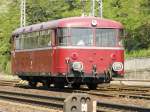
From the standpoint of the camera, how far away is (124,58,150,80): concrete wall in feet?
130

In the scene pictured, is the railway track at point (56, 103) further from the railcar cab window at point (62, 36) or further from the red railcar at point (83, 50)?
the railcar cab window at point (62, 36)

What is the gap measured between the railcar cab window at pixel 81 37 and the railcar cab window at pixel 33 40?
52.5 inches

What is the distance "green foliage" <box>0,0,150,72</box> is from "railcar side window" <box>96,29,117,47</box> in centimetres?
2002

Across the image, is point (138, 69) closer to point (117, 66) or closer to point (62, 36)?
point (117, 66)

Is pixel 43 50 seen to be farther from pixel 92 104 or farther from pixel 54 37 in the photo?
pixel 92 104

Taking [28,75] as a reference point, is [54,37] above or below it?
above

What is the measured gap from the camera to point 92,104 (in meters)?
9.38

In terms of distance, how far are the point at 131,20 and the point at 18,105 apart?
34.7 m

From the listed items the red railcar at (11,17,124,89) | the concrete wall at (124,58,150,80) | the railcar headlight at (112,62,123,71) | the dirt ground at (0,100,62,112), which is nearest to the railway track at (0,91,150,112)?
the dirt ground at (0,100,62,112)

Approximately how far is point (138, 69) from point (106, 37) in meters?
17.7

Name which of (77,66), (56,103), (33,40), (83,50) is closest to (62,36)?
(83,50)

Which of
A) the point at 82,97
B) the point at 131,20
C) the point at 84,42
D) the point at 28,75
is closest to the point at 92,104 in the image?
the point at 82,97

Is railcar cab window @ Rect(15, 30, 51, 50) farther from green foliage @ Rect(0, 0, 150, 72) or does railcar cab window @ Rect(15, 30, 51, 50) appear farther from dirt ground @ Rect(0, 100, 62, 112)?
green foliage @ Rect(0, 0, 150, 72)

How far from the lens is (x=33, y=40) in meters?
26.0
